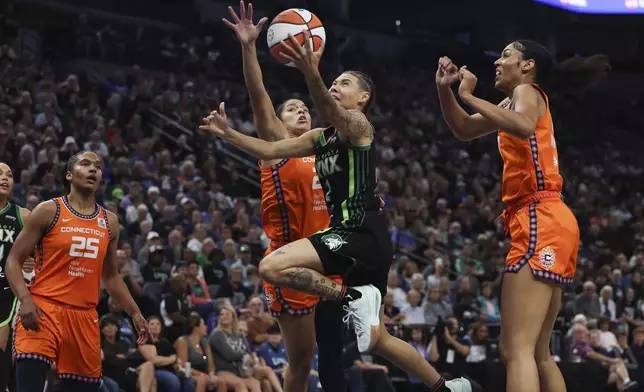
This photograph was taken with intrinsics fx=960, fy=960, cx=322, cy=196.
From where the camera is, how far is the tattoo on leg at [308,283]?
5.71 meters

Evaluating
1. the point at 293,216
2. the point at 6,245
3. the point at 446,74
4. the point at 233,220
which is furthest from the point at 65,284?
the point at 233,220

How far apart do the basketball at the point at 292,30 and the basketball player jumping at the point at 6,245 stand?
2.48 metres

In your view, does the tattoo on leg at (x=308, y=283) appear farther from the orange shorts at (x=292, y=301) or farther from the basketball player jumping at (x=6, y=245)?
the basketball player jumping at (x=6, y=245)

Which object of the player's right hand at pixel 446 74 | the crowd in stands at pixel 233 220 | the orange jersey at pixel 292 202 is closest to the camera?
the player's right hand at pixel 446 74

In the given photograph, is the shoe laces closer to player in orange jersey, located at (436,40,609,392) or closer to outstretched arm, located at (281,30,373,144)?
player in orange jersey, located at (436,40,609,392)

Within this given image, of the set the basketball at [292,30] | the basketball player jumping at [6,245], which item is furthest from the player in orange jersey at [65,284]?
the basketball at [292,30]

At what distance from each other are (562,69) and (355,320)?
2.22 meters

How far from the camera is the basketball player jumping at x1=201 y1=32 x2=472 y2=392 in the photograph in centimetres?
575

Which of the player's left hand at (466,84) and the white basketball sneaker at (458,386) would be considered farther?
the white basketball sneaker at (458,386)

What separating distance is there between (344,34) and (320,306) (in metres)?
21.9

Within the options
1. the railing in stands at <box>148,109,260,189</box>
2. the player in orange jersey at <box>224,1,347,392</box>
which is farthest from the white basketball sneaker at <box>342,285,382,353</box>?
the railing in stands at <box>148,109,260,189</box>

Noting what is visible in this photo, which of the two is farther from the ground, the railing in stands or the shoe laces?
the railing in stands

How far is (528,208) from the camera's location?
236 inches

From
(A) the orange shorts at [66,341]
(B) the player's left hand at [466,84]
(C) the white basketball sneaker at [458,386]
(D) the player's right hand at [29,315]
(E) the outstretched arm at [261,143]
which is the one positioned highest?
(B) the player's left hand at [466,84]
